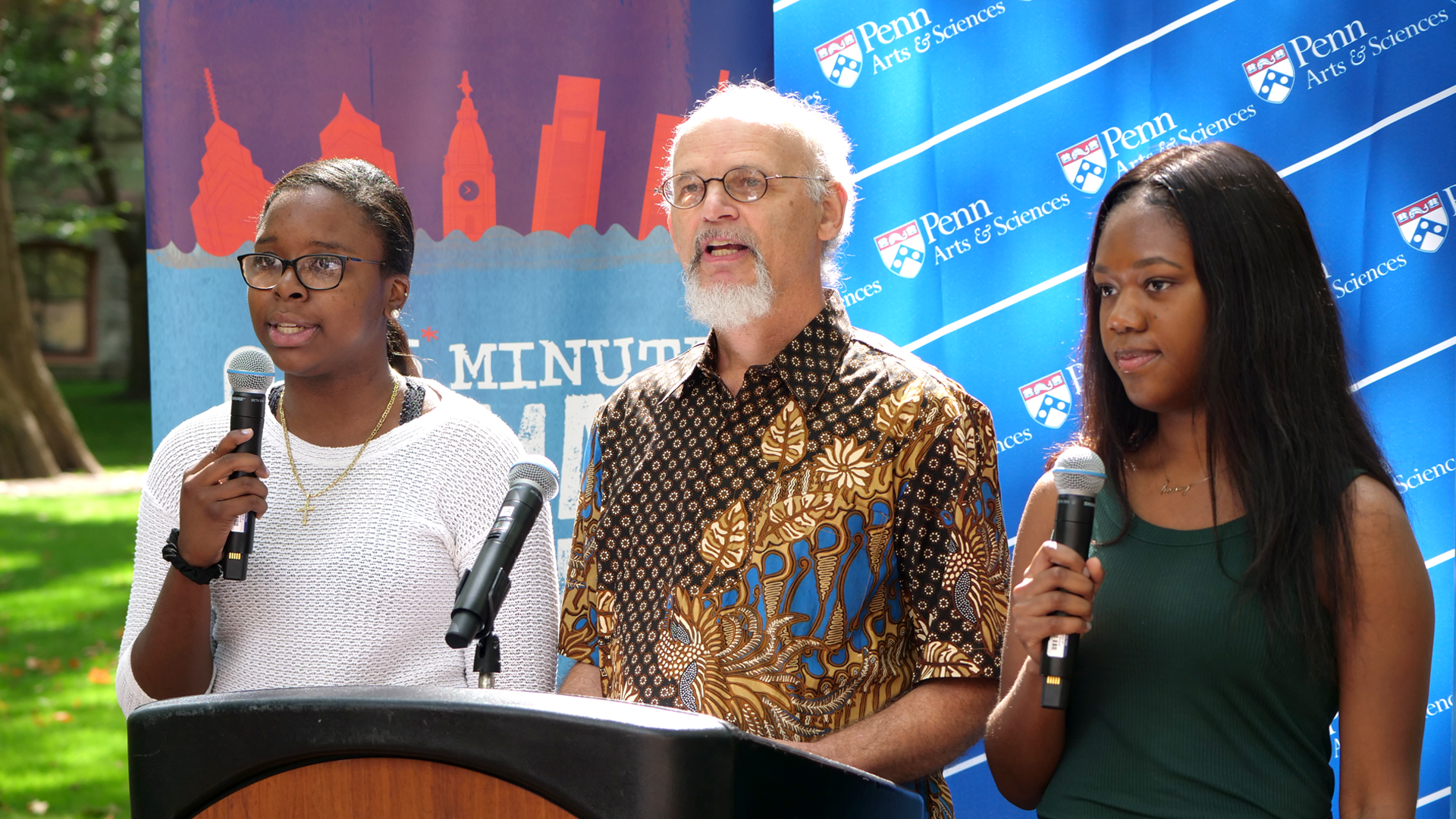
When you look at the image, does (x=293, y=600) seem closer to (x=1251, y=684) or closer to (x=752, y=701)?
(x=752, y=701)

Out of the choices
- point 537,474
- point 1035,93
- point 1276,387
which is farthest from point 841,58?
point 537,474

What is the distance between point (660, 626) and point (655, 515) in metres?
0.20

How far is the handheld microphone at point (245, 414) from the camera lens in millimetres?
1744

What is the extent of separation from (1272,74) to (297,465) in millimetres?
2275

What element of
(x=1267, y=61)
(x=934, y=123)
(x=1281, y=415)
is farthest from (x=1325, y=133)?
(x=1281, y=415)

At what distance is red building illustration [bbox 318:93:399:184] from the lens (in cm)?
309

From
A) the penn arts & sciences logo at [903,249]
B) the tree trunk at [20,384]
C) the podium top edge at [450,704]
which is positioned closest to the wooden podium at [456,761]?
the podium top edge at [450,704]

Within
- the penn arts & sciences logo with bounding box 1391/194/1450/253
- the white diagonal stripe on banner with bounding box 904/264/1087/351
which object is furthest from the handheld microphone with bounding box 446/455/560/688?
the penn arts & sciences logo with bounding box 1391/194/1450/253

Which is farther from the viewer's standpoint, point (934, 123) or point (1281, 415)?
point (934, 123)

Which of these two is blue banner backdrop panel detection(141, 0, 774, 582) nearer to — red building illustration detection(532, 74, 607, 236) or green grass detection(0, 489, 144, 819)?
red building illustration detection(532, 74, 607, 236)

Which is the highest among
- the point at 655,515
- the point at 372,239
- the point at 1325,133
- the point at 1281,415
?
the point at 1325,133

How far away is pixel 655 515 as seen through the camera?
2.19 metres

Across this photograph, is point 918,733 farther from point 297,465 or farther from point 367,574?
point 297,465

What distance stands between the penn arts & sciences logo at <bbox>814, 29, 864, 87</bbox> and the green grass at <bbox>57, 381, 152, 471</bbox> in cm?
1182
